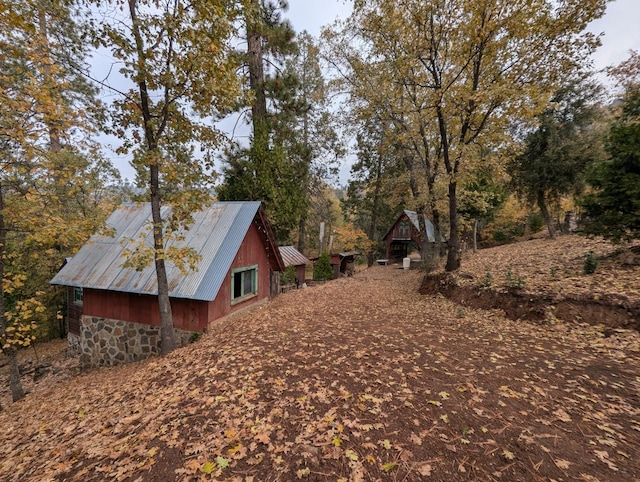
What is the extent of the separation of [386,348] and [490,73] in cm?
1026

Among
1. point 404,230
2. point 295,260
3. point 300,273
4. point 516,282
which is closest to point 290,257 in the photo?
point 295,260

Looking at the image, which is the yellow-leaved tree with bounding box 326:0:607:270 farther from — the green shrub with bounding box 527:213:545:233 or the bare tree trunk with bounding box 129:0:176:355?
the green shrub with bounding box 527:213:545:233

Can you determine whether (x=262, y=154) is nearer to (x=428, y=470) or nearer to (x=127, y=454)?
(x=127, y=454)

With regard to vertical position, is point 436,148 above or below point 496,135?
above

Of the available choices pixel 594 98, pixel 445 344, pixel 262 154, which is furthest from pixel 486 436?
pixel 594 98

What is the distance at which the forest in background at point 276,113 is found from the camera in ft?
18.9

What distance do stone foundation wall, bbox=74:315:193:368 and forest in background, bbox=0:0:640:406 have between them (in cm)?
165

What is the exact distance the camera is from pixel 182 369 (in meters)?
5.43

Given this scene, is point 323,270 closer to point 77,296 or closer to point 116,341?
point 116,341

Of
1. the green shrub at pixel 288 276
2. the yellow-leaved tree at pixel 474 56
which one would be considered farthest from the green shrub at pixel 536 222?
the green shrub at pixel 288 276

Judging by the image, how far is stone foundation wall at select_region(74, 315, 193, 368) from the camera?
872 centimetres

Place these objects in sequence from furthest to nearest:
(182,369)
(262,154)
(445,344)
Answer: (262,154)
(445,344)
(182,369)

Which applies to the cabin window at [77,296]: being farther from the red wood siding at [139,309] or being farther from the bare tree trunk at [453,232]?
the bare tree trunk at [453,232]

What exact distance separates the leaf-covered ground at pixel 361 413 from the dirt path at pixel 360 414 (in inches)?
0.7
